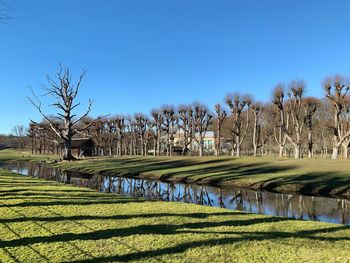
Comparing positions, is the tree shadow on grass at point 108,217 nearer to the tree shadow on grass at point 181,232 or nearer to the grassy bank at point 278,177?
the tree shadow on grass at point 181,232

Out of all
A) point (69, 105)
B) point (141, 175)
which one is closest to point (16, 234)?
point (141, 175)

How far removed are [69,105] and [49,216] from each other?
1408 inches

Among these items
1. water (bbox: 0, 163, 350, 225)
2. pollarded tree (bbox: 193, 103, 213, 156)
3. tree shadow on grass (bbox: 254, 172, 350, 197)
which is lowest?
water (bbox: 0, 163, 350, 225)

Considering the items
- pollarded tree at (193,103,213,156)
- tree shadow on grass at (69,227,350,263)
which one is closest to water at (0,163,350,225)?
tree shadow on grass at (69,227,350,263)

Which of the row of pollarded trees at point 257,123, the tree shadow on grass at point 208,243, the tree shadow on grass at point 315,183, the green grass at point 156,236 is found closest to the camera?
the tree shadow on grass at point 208,243

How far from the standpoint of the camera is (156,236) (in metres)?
7.93

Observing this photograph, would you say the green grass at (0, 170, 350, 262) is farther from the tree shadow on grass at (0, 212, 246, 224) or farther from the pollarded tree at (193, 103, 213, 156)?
the pollarded tree at (193, 103, 213, 156)

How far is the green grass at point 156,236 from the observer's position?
6590mm

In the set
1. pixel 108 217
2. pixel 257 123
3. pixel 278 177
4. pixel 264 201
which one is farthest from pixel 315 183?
pixel 257 123

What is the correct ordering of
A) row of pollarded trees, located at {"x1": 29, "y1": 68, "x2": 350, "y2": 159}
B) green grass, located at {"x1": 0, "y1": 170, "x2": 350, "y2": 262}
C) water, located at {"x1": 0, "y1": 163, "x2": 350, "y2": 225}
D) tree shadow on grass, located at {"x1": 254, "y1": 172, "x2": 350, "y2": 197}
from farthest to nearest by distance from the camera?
row of pollarded trees, located at {"x1": 29, "y1": 68, "x2": 350, "y2": 159} < tree shadow on grass, located at {"x1": 254, "y1": 172, "x2": 350, "y2": 197} < water, located at {"x1": 0, "y1": 163, "x2": 350, "y2": 225} < green grass, located at {"x1": 0, "y1": 170, "x2": 350, "y2": 262}

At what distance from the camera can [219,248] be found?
7.05m

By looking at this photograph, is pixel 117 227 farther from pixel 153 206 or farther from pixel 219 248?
pixel 153 206

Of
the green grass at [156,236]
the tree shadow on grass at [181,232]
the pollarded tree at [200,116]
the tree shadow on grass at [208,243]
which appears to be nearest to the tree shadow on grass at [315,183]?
the green grass at [156,236]

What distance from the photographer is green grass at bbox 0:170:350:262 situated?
6.59m
